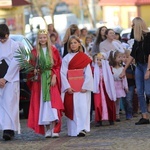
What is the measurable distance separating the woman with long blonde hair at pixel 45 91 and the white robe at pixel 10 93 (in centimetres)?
25

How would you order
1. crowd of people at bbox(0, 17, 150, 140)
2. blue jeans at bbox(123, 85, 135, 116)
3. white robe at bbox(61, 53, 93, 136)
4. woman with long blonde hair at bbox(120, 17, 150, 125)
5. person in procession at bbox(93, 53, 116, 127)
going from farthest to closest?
blue jeans at bbox(123, 85, 135, 116) < person in procession at bbox(93, 53, 116, 127) < woman with long blonde hair at bbox(120, 17, 150, 125) < white robe at bbox(61, 53, 93, 136) < crowd of people at bbox(0, 17, 150, 140)

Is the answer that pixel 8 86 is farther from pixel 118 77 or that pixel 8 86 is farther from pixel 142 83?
pixel 118 77

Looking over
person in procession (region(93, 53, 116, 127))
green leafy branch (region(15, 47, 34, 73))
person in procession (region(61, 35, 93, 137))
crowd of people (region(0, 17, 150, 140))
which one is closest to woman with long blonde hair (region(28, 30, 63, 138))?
crowd of people (region(0, 17, 150, 140))

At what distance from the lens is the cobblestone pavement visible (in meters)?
11.8

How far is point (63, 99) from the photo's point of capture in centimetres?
1342

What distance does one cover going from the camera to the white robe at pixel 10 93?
13.2 m

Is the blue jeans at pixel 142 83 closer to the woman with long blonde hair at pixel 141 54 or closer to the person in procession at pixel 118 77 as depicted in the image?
the woman with long blonde hair at pixel 141 54

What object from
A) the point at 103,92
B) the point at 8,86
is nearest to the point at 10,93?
the point at 8,86

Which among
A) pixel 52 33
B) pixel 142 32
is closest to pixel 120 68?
pixel 142 32

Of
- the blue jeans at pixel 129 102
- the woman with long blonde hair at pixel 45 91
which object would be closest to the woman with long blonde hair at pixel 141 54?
the blue jeans at pixel 129 102

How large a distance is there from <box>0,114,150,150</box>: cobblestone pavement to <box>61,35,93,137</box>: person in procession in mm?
211

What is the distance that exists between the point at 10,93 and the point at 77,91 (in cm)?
106

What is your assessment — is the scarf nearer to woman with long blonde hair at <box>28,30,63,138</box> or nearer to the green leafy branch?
woman with long blonde hair at <box>28,30,63,138</box>

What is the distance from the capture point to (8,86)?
13219mm
